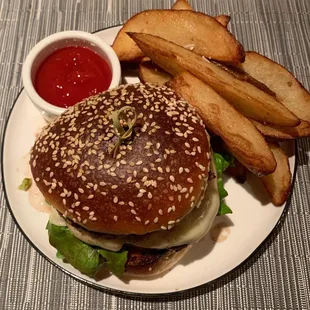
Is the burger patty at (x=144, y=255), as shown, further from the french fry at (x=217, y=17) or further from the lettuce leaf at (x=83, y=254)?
the french fry at (x=217, y=17)

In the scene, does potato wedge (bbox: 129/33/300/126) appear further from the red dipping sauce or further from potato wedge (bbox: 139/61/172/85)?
the red dipping sauce

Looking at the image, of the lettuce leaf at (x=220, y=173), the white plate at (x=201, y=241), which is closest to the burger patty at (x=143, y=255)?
the white plate at (x=201, y=241)

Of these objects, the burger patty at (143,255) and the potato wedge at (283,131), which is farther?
the potato wedge at (283,131)

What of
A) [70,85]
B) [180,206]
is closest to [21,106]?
[70,85]

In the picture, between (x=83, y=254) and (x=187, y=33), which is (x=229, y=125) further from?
(x=83, y=254)

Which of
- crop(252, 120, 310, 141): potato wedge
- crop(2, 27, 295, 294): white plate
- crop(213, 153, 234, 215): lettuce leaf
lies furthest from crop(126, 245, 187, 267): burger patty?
crop(252, 120, 310, 141): potato wedge

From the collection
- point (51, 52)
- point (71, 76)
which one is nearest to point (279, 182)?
point (71, 76)

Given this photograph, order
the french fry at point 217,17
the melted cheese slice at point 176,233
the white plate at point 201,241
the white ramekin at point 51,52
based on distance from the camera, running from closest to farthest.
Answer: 1. the melted cheese slice at point 176,233
2. the white plate at point 201,241
3. the white ramekin at point 51,52
4. the french fry at point 217,17
